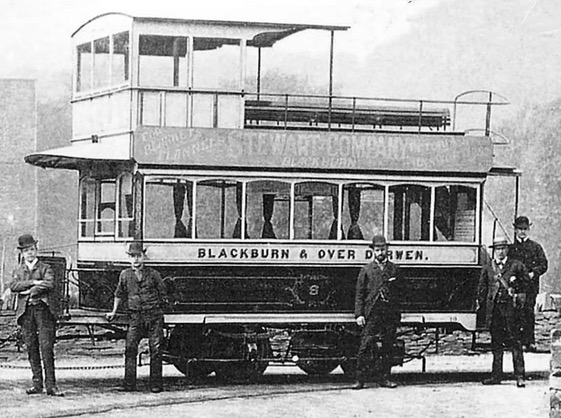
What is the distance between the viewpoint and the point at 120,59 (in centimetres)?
1570

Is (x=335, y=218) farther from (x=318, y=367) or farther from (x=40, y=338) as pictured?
(x=40, y=338)

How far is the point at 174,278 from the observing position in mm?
14727

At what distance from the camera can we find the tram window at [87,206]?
16011 millimetres

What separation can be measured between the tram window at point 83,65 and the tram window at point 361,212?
361cm

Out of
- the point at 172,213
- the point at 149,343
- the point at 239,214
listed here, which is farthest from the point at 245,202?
the point at 149,343

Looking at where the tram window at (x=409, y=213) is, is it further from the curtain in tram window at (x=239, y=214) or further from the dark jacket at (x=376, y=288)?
the curtain in tram window at (x=239, y=214)

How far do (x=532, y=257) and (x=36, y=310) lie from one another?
5.98 m

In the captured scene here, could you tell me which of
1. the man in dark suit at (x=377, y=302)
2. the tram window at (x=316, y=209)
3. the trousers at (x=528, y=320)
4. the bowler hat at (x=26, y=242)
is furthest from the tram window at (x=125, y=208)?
the trousers at (x=528, y=320)

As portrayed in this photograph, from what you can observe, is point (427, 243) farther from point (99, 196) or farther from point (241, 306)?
point (99, 196)

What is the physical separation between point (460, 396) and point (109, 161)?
4944 mm

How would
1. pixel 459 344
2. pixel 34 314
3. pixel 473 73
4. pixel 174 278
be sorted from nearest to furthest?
pixel 34 314 → pixel 174 278 → pixel 459 344 → pixel 473 73

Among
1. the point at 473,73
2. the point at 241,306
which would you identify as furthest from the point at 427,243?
the point at 473,73

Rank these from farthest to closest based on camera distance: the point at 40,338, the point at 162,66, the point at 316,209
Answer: the point at 162,66
the point at 316,209
the point at 40,338

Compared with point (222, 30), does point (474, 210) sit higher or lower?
lower
